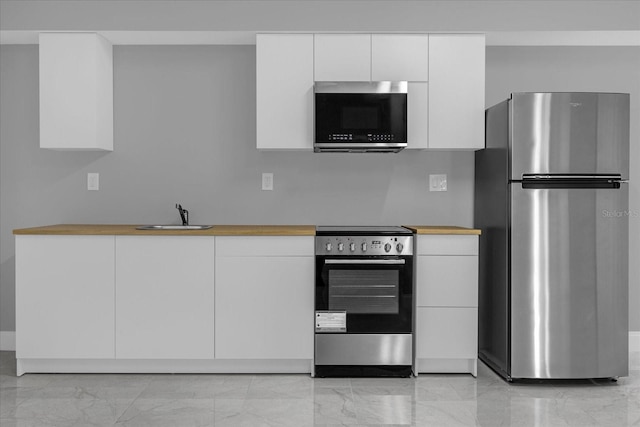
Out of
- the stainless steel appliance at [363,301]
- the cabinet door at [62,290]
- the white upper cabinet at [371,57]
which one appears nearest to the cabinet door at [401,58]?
the white upper cabinet at [371,57]

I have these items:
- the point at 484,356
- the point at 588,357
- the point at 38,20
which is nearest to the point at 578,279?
the point at 588,357

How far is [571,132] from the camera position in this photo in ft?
10.3

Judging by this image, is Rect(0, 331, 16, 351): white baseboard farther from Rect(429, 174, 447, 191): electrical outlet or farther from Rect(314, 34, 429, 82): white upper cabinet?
Rect(429, 174, 447, 191): electrical outlet

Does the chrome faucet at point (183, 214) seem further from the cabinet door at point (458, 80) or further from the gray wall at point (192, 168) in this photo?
the cabinet door at point (458, 80)

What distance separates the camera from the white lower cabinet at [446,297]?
3367mm

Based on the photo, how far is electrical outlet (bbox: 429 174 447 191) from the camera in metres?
3.97

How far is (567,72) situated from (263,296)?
264cm

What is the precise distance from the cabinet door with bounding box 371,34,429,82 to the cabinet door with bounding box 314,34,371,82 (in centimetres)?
7

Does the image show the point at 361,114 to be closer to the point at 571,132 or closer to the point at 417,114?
the point at 417,114

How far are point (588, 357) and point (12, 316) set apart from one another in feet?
12.5

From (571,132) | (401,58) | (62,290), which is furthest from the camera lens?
(401,58)

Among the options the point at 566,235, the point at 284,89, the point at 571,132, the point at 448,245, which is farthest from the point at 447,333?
the point at 284,89

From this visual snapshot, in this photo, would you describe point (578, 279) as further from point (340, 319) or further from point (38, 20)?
point (38, 20)

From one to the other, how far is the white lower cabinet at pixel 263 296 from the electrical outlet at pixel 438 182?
1124 mm
